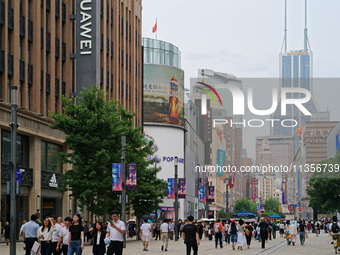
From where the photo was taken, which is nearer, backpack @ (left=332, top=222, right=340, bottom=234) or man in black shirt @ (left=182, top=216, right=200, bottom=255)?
man in black shirt @ (left=182, top=216, right=200, bottom=255)

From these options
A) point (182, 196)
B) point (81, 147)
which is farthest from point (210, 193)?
point (81, 147)

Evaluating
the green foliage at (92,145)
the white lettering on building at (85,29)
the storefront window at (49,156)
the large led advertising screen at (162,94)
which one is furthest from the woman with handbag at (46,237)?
the large led advertising screen at (162,94)

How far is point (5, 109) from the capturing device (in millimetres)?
43000

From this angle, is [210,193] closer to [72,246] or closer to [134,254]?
[134,254]

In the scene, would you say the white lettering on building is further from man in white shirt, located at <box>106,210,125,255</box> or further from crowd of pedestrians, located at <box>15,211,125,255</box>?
man in white shirt, located at <box>106,210,125,255</box>

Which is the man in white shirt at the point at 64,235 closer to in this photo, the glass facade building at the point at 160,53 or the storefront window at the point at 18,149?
the storefront window at the point at 18,149

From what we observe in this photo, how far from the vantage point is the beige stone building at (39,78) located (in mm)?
44969

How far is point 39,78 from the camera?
163 ft

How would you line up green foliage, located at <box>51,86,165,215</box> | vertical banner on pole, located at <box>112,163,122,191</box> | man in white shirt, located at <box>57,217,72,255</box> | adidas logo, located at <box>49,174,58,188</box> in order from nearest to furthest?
man in white shirt, located at <box>57,217,72,255</box> < vertical banner on pole, located at <box>112,163,122,191</box> < green foliage, located at <box>51,86,165,215</box> < adidas logo, located at <box>49,174,58,188</box>

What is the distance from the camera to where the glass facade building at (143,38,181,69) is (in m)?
136

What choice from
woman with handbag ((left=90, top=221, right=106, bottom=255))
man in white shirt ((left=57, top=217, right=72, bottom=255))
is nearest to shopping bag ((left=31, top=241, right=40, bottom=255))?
man in white shirt ((left=57, top=217, right=72, bottom=255))

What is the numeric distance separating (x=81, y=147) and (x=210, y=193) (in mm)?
93025

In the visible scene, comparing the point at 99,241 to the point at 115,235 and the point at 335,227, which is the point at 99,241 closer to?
the point at 115,235

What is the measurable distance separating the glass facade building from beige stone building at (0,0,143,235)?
69.8 metres
